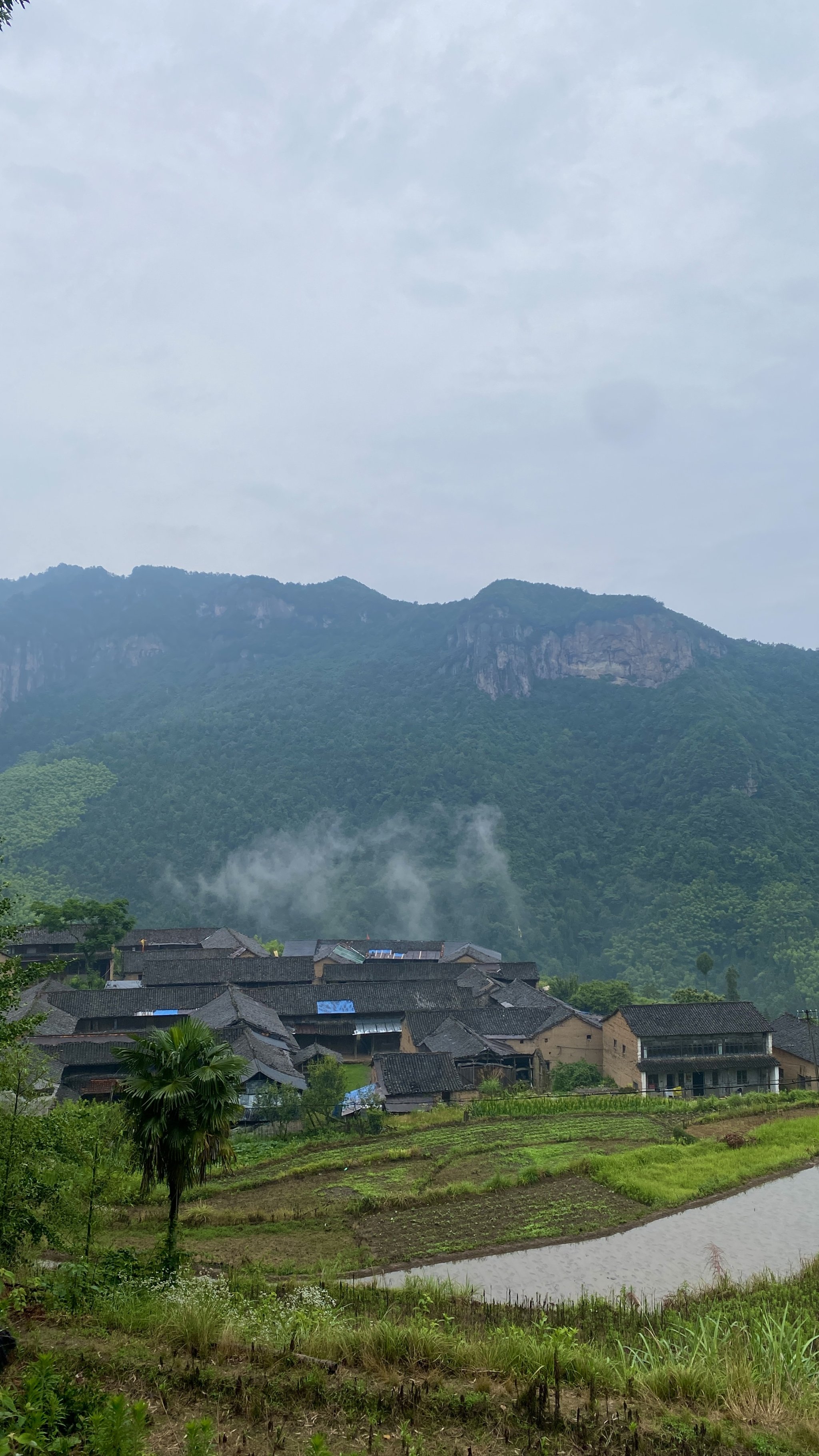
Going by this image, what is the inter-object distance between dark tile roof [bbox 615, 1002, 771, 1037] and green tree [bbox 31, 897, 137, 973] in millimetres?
43802

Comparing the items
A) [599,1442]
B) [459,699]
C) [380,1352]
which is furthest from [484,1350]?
[459,699]

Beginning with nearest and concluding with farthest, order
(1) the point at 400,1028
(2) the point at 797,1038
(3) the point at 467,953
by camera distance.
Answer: (2) the point at 797,1038
(1) the point at 400,1028
(3) the point at 467,953

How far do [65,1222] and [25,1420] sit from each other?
30.5 ft

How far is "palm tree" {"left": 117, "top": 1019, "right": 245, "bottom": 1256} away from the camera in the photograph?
14.6 meters

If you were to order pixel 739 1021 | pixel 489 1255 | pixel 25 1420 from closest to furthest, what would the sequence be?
pixel 25 1420 → pixel 489 1255 → pixel 739 1021

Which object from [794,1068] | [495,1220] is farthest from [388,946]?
[495,1220]

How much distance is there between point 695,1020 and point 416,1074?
16.7 metres

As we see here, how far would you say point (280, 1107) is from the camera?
120ft

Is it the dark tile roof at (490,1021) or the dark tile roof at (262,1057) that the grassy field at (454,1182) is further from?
the dark tile roof at (490,1021)

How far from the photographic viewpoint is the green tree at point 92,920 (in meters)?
69.5

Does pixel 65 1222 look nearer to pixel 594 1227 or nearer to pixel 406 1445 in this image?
pixel 406 1445

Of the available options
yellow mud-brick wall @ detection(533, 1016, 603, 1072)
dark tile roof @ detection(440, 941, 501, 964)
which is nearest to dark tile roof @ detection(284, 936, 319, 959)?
dark tile roof @ detection(440, 941, 501, 964)

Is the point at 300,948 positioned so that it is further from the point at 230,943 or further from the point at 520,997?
the point at 520,997

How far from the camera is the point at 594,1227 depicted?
2314 cm
